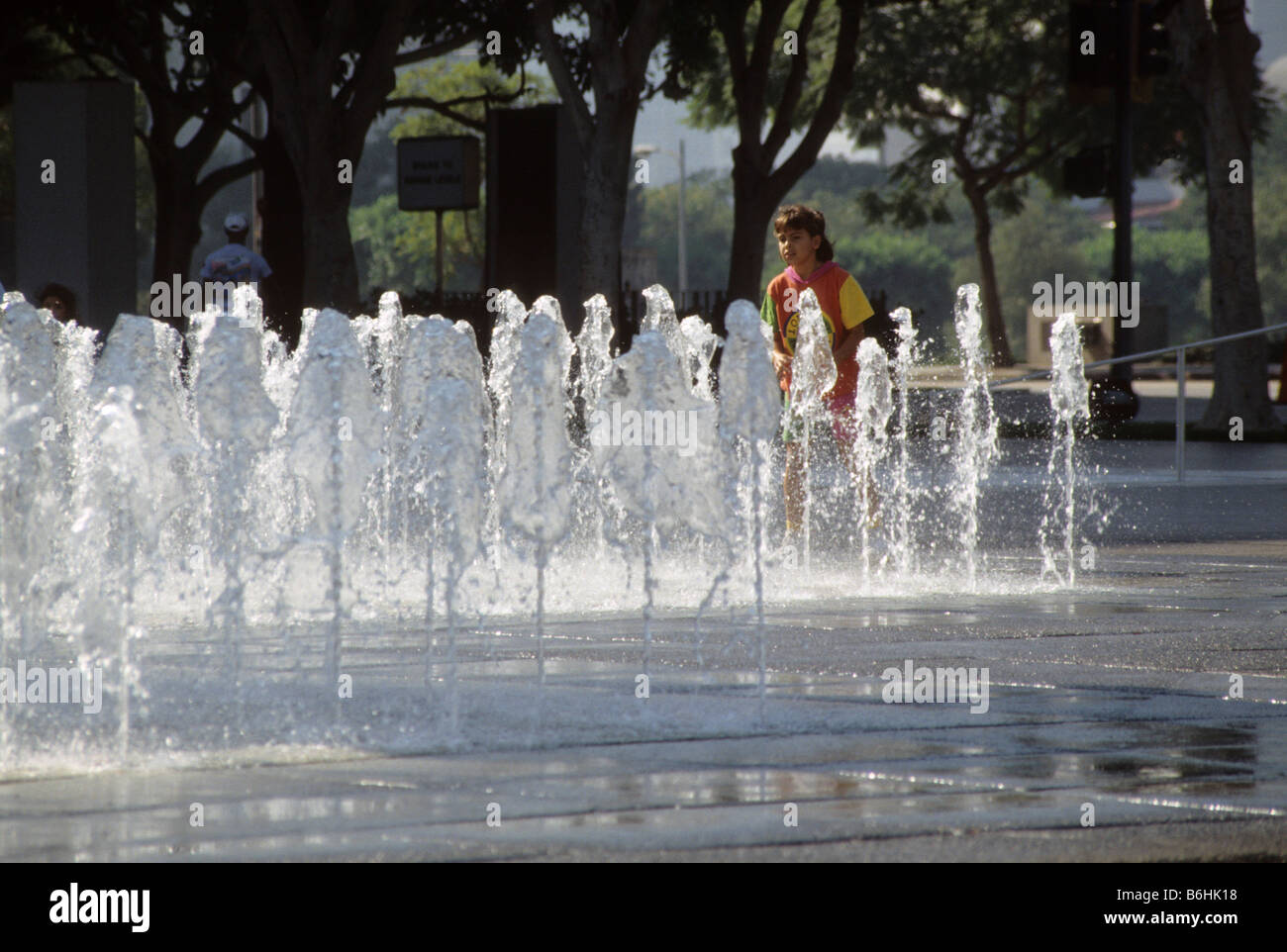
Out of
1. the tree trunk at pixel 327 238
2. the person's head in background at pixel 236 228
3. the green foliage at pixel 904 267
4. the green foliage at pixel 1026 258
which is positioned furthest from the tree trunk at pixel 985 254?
the green foliage at pixel 1026 258

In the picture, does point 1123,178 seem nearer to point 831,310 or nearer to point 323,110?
point 323,110

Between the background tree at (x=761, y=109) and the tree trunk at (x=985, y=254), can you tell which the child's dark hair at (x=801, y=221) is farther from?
the tree trunk at (x=985, y=254)

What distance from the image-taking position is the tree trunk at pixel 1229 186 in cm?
1892

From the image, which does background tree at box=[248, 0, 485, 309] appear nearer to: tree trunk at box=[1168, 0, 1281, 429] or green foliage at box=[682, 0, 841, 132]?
tree trunk at box=[1168, 0, 1281, 429]

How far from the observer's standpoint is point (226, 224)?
711 inches

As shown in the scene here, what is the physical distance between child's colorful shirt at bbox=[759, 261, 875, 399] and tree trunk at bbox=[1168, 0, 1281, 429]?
1045cm

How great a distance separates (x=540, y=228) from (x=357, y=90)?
4098mm

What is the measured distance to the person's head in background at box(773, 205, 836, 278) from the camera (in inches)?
372

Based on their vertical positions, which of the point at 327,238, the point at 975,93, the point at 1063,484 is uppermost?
the point at 975,93

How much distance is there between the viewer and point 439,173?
23047 mm

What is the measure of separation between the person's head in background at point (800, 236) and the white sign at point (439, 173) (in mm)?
13373

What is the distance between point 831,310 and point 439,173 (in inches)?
561

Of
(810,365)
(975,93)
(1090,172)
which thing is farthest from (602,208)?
(975,93)

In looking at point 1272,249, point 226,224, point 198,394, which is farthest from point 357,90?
point 1272,249
